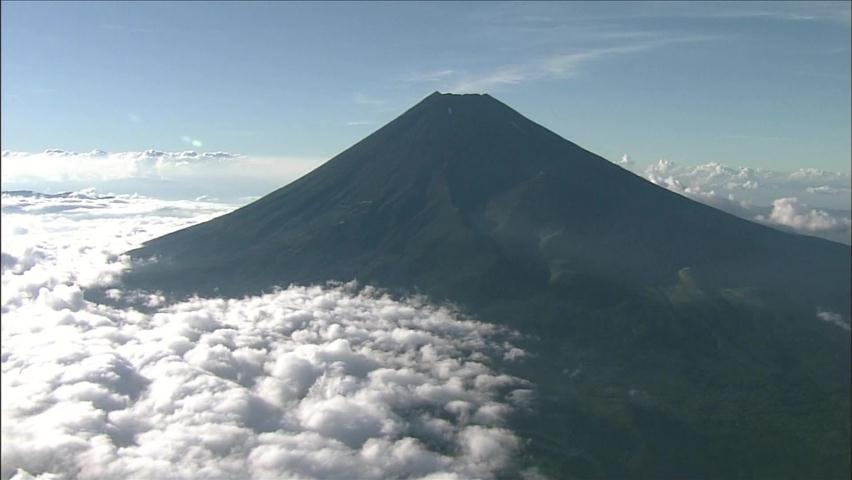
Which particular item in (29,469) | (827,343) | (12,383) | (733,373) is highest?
(827,343)

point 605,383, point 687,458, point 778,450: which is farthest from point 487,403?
point 778,450

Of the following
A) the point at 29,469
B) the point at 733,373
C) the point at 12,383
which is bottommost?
the point at 29,469

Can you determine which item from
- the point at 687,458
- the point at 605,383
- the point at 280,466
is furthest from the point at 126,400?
the point at 687,458

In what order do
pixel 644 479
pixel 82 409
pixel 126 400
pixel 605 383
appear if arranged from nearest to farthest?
pixel 644 479
pixel 82 409
pixel 126 400
pixel 605 383

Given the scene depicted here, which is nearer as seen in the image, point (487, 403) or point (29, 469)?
point (29, 469)

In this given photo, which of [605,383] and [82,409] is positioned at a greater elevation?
[605,383]

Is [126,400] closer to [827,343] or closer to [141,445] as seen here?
[141,445]

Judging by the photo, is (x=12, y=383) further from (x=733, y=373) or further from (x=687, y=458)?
(x=733, y=373)

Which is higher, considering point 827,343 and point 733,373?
point 827,343

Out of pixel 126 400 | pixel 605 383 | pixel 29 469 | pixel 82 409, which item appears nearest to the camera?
pixel 29 469
